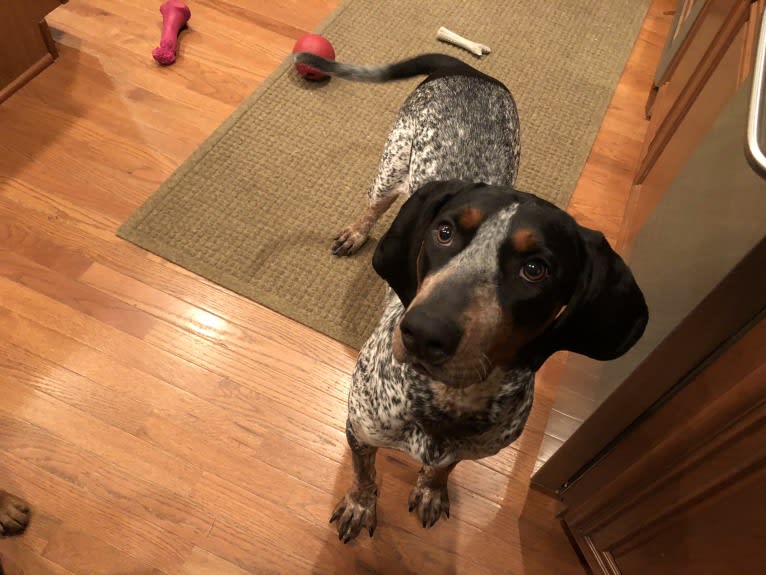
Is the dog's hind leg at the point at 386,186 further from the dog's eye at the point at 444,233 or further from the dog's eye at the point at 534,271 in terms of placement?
the dog's eye at the point at 534,271

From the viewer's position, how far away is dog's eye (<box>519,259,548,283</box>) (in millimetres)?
1107

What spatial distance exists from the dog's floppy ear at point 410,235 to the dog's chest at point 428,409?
193mm

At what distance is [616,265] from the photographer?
1.15m

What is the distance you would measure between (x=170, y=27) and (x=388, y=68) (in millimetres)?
1368

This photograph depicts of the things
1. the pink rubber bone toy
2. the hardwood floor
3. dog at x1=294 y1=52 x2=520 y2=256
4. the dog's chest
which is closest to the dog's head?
the dog's chest

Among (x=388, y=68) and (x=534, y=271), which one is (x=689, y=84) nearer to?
(x=388, y=68)

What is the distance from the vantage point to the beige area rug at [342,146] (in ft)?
7.48

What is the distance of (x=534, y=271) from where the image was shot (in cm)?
111

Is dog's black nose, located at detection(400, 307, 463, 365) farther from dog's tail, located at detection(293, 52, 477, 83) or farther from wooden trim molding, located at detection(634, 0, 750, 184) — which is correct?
wooden trim molding, located at detection(634, 0, 750, 184)

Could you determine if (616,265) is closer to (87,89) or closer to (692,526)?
(692,526)

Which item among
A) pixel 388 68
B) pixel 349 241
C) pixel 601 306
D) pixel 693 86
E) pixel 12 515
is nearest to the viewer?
pixel 601 306

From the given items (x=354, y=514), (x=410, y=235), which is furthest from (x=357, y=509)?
(x=410, y=235)

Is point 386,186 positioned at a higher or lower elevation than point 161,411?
higher

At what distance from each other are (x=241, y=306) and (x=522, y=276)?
134 centimetres
